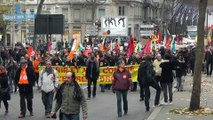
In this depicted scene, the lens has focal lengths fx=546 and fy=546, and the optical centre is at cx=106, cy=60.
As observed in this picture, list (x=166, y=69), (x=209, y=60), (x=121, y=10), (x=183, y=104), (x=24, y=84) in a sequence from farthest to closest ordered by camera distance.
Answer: (x=121, y=10), (x=209, y=60), (x=183, y=104), (x=166, y=69), (x=24, y=84)

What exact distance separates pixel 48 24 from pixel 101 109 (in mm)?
6981

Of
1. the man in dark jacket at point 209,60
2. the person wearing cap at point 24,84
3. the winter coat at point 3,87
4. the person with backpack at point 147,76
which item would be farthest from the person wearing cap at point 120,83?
the man in dark jacket at point 209,60

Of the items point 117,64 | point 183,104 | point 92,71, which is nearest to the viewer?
point 183,104

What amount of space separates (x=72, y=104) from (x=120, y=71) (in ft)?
17.6

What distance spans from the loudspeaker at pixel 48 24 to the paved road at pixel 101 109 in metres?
2.98

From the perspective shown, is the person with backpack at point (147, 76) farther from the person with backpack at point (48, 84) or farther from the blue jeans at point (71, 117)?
the blue jeans at point (71, 117)

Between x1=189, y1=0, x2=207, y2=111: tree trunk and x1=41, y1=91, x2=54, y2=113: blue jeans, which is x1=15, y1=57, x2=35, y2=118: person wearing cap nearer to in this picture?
x1=41, y1=91, x2=54, y2=113: blue jeans

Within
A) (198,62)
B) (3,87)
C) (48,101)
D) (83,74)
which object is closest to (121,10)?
(83,74)

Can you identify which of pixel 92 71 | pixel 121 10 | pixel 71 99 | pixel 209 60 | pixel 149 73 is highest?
pixel 121 10

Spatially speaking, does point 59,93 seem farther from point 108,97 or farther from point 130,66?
point 130,66

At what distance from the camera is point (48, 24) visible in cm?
2253

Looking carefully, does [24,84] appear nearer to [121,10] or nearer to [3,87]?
[3,87]

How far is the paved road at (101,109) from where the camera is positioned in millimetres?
14959

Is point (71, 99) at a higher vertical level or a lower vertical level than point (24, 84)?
higher
